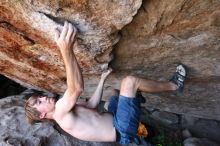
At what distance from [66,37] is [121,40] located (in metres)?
0.98

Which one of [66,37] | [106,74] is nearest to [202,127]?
[106,74]

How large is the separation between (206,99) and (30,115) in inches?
125

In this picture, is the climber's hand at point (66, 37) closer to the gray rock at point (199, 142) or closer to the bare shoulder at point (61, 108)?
the bare shoulder at point (61, 108)

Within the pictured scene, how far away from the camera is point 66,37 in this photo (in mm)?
3303

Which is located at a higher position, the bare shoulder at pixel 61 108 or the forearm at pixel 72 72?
the forearm at pixel 72 72

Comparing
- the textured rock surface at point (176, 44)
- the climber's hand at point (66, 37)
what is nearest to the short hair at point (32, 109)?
the climber's hand at point (66, 37)

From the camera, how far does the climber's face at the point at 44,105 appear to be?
13.0 ft

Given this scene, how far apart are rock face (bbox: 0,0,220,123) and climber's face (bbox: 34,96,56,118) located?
68 centimetres

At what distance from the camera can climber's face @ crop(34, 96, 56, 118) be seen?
3.95 meters

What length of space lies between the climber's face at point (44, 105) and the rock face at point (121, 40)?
2.23 ft

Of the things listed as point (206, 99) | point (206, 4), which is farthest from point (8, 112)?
point (206, 4)

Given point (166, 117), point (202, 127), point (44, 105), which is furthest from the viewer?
point (166, 117)

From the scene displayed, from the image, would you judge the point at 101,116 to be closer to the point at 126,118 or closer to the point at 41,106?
the point at 126,118

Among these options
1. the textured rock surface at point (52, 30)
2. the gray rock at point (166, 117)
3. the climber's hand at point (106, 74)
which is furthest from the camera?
the gray rock at point (166, 117)
